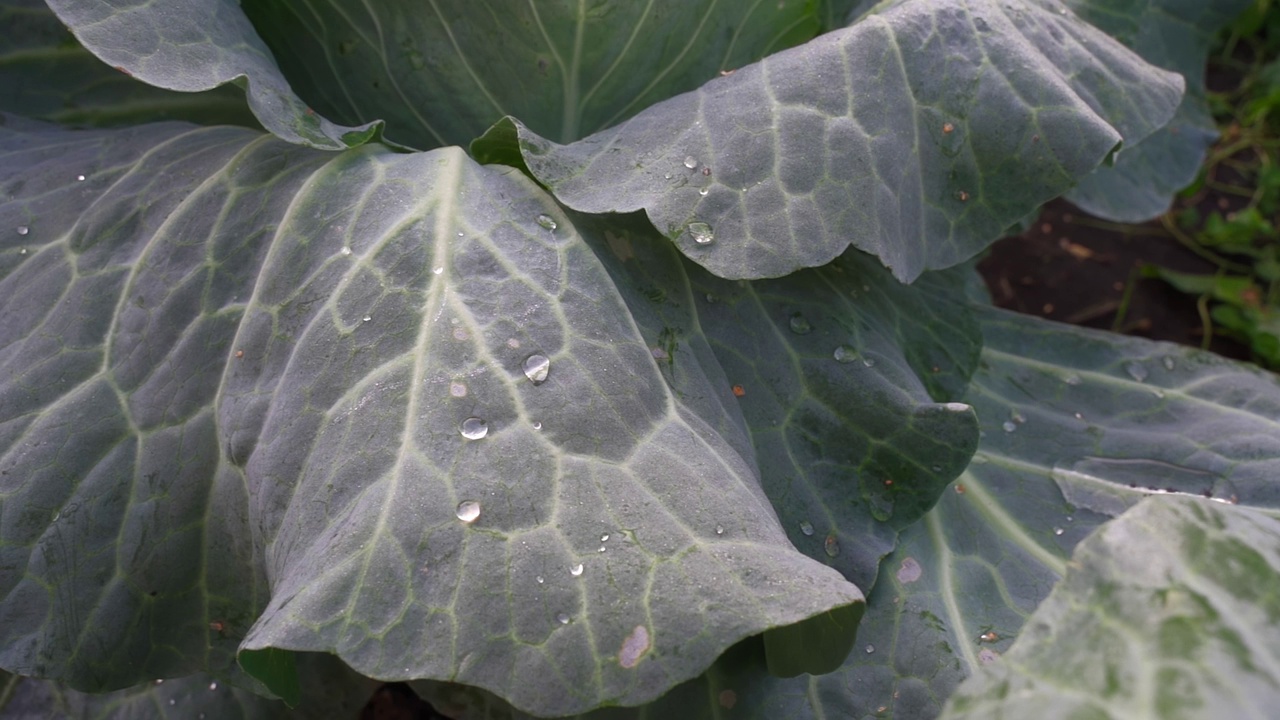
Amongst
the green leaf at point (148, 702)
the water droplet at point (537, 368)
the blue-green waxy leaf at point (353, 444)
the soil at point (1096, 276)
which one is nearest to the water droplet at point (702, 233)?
the blue-green waxy leaf at point (353, 444)

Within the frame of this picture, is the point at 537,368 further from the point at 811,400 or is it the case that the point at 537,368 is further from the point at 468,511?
the point at 811,400

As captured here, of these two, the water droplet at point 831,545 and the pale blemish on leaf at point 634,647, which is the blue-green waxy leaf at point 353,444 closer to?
the pale blemish on leaf at point 634,647

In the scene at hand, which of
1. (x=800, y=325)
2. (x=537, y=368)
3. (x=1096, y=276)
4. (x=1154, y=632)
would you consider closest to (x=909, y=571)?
(x=800, y=325)

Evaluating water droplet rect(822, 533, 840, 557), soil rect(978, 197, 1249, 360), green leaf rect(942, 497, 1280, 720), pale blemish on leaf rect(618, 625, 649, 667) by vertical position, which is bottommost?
soil rect(978, 197, 1249, 360)

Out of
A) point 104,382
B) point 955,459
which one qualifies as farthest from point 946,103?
point 104,382

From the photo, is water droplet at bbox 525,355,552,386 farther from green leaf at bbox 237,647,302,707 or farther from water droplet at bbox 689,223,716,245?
green leaf at bbox 237,647,302,707

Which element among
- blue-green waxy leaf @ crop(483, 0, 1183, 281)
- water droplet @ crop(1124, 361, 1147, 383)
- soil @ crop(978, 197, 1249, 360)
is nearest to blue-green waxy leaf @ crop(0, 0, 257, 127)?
blue-green waxy leaf @ crop(483, 0, 1183, 281)

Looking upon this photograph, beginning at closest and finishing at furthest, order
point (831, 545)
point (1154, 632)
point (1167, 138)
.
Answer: point (1154, 632)
point (831, 545)
point (1167, 138)
